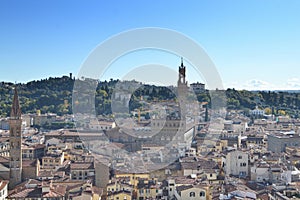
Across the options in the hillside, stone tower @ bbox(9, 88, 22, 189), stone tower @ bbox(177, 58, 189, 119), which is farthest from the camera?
the hillside

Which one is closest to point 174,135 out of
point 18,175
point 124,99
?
point 18,175

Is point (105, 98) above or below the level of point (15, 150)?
above

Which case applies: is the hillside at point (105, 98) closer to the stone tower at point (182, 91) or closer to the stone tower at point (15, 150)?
the stone tower at point (182, 91)

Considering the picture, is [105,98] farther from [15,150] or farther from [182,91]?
[15,150]

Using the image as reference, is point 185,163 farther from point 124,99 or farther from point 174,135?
point 124,99

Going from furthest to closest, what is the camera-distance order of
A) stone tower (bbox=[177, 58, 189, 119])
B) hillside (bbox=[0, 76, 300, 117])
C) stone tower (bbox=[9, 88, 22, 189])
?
1. hillside (bbox=[0, 76, 300, 117])
2. stone tower (bbox=[177, 58, 189, 119])
3. stone tower (bbox=[9, 88, 22, 189])

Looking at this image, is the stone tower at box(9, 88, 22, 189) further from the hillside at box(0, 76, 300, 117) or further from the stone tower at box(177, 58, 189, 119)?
the hillside at box(0, 76, 300, 117)

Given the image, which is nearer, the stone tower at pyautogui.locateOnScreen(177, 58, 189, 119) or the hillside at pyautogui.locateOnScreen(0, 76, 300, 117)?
the stone tower at pyautogui.locateOnScreen(177, 58, 189, 119)

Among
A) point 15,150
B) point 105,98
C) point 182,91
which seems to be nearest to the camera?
point 15,150

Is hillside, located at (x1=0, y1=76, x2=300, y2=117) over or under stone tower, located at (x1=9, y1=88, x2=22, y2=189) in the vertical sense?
over

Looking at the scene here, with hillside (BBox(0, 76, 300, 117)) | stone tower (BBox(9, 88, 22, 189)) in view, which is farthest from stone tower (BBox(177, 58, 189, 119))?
stone tower (BBox(9, 88, 22, 189))

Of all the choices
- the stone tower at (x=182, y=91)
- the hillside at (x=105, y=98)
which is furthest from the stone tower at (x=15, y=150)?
the hillside at (x=105, y=98)

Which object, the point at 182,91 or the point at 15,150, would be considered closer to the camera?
the point at 15,150

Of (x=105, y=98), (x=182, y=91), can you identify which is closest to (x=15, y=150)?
(x=182, y=91)
